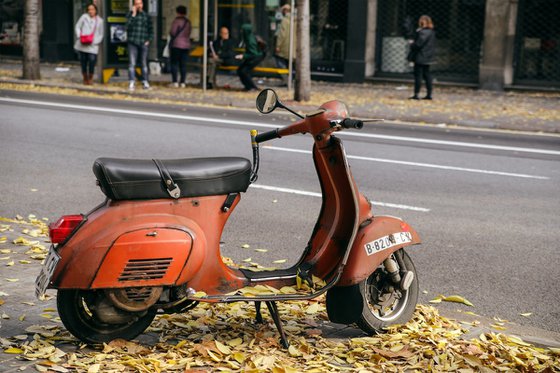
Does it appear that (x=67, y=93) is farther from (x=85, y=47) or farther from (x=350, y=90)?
(x=350, y=90)

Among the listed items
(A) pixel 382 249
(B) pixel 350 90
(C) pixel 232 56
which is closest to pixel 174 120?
(C) pixel 232 56

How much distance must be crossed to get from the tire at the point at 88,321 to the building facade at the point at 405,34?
17397 mm

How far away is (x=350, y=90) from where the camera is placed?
2220 centimetres

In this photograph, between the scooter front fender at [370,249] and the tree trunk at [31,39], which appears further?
the tree trunk at [31,39]

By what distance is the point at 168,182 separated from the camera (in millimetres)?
4508

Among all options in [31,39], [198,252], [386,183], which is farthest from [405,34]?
[198,252]

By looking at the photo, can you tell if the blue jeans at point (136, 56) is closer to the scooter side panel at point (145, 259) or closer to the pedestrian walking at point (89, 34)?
the pedestrian walking at point (89, 34)

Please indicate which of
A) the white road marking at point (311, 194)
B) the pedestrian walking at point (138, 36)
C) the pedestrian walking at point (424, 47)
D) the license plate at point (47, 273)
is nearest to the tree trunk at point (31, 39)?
the pedestrian walking at point (138, 36)

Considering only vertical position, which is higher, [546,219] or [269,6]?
[269,6]

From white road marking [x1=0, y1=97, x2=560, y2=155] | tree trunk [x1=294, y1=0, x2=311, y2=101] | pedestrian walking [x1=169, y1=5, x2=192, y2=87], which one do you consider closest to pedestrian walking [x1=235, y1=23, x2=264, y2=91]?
pedestrian walking [x1=169, y1=5, x2=192, y2=87]

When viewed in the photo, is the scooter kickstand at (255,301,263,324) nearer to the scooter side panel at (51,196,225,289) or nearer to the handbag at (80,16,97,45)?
the scooter side panel at (51,196,225,289)

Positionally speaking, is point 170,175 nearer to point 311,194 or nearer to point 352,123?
point 352,123

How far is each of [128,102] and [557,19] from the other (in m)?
11.4

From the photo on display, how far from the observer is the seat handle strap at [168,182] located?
14.8 ft
